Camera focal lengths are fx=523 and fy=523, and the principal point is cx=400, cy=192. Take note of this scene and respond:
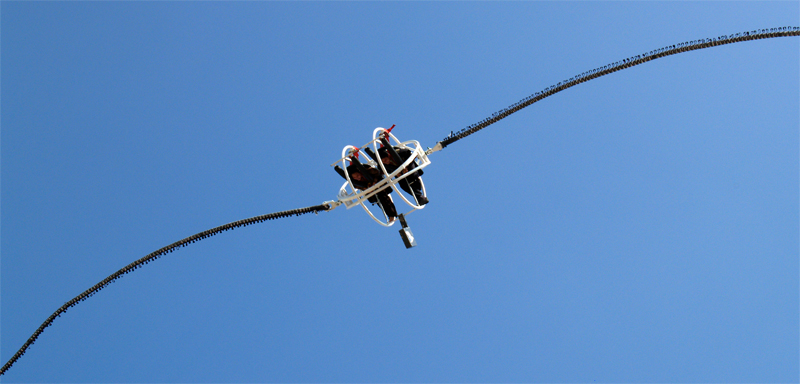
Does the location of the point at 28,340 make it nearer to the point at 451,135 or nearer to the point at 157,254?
the point at 157,254

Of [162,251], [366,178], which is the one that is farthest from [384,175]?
[162,251]

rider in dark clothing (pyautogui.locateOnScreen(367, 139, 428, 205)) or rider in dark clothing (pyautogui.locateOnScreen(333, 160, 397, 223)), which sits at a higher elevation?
rider in dark clothing (pyautogui.locateOnScreen(367, 139, 428, 205))

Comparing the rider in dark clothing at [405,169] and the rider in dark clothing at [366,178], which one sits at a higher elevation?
the rider in dark clothing at [405,169]

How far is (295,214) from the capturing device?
32188 millimetres

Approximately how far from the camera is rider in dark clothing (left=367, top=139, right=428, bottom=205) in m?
29.8

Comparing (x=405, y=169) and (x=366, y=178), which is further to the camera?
(x=405, y=169)

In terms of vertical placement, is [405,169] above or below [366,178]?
above

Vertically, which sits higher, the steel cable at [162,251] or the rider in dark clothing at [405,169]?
the rider in dark clothing at [405,169]

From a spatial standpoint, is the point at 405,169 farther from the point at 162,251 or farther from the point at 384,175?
the point at 162,251

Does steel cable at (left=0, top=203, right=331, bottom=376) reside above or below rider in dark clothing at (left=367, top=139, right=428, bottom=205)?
below

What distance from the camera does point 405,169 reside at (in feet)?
99.1

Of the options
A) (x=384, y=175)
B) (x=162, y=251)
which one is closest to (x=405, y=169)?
(x=384, y=175)

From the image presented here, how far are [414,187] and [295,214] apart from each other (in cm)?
751

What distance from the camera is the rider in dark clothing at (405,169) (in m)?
29.8
